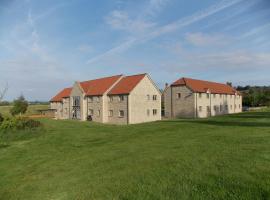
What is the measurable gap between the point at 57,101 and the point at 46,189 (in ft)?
202

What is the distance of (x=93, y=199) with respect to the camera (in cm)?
789

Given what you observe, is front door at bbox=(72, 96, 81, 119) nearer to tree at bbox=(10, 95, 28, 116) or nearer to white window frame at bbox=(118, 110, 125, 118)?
white window frame at bbox=(118, 110, 125, 118)

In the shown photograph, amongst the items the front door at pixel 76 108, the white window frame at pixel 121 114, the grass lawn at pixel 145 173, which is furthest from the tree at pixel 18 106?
the grass lawn at pixel 145 173

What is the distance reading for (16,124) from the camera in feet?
86.9

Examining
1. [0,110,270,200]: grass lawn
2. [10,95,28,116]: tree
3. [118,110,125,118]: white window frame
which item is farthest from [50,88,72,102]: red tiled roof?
[0,110,270,200]: grass lawn

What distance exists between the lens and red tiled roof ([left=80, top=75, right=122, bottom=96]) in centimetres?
4949

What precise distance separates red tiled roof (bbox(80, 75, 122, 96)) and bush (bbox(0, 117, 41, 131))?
19.6 metres

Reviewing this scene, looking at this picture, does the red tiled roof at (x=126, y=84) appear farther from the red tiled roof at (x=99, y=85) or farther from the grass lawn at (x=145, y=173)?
the grass lawn at (x=145, y=173)

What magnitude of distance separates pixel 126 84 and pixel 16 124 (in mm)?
23859

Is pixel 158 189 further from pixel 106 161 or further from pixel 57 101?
pixel 57 101

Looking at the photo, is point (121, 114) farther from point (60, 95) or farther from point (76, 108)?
point (60, 95)

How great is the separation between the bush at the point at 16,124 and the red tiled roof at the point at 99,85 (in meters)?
19.6

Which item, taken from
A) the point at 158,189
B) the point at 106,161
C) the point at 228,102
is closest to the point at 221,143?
the point at 106,161

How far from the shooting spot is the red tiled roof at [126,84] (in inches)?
1763
